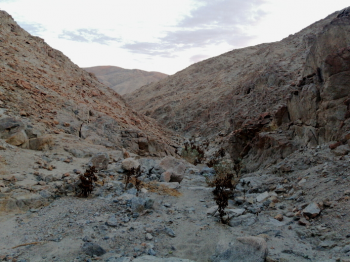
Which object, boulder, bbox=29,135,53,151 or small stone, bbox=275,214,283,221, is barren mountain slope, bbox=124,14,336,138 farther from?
small stone, bbox=275,214,283,221

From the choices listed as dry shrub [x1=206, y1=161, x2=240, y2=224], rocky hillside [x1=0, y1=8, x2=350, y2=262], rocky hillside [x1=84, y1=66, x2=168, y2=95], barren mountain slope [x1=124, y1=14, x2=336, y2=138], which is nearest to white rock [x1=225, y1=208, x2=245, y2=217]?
rocky hillside [x1=0, y1=8, x2=350, y2=262]

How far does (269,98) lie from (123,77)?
Result: 8807 cm

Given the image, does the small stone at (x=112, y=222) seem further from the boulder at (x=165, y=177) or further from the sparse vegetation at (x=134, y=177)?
the boulder at (x=165, y=177)

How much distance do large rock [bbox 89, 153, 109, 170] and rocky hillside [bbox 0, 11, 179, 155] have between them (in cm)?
159

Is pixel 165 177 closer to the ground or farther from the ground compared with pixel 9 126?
closer to the ground

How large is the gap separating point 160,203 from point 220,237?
186cm

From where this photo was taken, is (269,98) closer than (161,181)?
No

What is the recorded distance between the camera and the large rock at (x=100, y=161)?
6.89 m

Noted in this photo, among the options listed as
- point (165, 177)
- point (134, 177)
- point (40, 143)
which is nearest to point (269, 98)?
point (165, 177)

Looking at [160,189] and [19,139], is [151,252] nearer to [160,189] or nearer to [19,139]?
[160,189]

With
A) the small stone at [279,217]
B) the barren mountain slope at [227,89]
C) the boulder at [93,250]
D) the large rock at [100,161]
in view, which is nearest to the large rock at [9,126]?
the large rock at [100,161]

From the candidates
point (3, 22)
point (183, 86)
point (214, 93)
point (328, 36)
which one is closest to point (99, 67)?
point (183, 86)

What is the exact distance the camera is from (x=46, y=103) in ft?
31.7

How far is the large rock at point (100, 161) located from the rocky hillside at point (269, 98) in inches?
169
